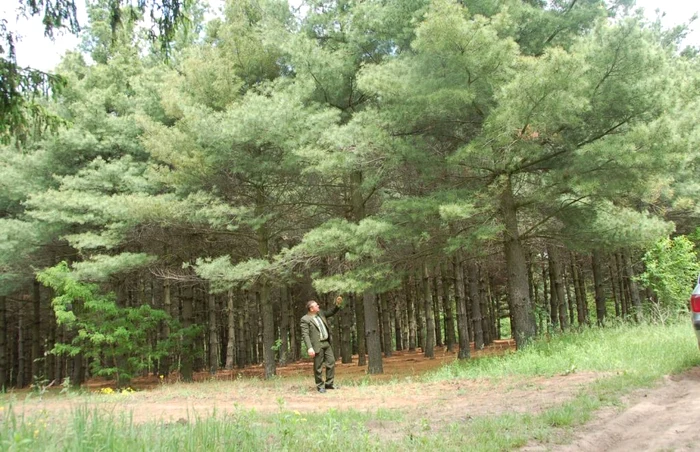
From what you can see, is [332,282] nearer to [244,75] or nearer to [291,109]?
[291,109]

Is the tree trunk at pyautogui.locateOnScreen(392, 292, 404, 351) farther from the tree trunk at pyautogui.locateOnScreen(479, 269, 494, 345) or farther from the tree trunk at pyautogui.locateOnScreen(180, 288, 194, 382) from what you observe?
the tree trunk at pyautogui.locateOnScreen(180, 288, 194, 382)

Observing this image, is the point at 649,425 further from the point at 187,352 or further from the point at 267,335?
the point at 187,352

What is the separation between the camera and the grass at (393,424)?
3.44m

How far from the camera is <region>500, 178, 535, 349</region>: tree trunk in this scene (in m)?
12.0

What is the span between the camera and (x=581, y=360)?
909cm

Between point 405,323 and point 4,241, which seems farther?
point 405,323

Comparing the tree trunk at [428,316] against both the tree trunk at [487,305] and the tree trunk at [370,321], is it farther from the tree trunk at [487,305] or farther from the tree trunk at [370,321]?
the tree trunk at [487,305]

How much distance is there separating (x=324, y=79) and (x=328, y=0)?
275cm

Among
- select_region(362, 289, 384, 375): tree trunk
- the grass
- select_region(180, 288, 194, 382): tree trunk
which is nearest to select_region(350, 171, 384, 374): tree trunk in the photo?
select_region(362, 289, 384, 375): tree trunk

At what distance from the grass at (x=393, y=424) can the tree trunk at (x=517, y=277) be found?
145cm

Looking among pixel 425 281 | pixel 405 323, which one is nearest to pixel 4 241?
pixel 425 281

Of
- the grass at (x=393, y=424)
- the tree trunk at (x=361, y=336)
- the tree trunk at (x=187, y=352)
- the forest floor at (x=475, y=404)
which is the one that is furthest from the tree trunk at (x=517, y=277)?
the tree trunk at (x=187, y=352)

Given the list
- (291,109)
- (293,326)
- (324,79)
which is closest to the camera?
(291,109)

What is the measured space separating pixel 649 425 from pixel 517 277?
7.09m
